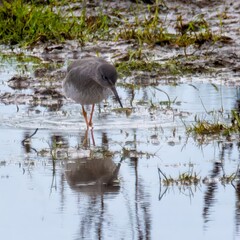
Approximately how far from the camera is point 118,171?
23.0 ft

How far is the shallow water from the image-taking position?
576cm

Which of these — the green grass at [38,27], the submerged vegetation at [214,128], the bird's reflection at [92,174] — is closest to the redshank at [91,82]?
the submerged vegetation at [214,128]

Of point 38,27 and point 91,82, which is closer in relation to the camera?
point 91,82

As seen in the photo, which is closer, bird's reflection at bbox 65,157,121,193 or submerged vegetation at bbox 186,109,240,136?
bird's reflection at bbox 65,157,121,193

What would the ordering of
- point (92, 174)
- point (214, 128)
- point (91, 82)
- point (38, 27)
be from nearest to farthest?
point (92, 174) < point (214, 128) < point (91, 82) < point (38, 27)

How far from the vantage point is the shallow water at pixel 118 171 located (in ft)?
18.9

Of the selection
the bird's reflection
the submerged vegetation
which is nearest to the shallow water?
the bird's reflection

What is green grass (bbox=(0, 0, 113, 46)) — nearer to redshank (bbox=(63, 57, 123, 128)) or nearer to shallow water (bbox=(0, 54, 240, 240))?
shallow water (bbox=(0, 54, 240, 240))

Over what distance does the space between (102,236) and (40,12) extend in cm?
756

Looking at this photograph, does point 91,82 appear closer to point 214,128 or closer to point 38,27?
point 214,128

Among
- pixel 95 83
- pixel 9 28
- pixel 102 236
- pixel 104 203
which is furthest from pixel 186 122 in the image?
pixel 9 28

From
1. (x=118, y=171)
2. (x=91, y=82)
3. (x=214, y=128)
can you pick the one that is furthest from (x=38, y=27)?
(x=118, y=171)

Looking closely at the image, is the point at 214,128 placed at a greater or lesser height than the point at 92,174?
greater

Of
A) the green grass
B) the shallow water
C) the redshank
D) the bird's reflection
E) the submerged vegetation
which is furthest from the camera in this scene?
the green grass
